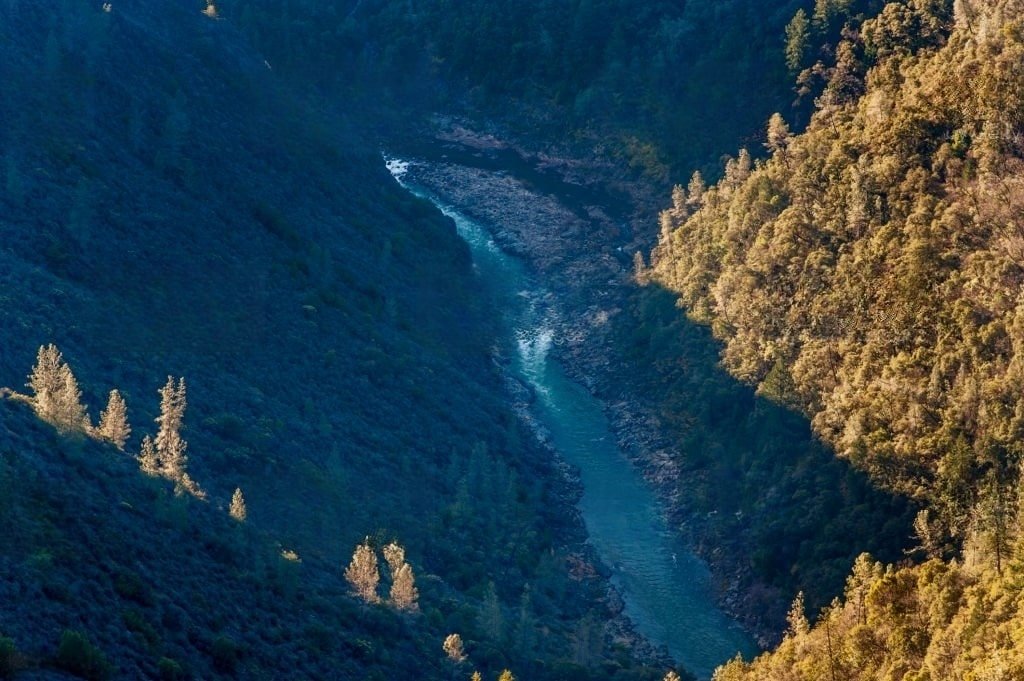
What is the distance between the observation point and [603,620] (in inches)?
3529

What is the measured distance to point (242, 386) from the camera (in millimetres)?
91812

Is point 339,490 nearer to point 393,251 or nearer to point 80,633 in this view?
point 80,633

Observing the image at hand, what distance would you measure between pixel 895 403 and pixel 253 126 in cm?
5992

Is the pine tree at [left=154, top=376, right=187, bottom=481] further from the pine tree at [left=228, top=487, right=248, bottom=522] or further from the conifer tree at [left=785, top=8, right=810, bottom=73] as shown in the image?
the conifer tree at [left=785, top=8, right=810, bottom=73]

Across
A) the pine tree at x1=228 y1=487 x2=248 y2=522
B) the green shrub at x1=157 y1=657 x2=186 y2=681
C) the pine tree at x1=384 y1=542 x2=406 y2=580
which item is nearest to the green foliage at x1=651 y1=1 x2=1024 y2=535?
the pine tree at x1=384 y1=542 x2=406 y2=580

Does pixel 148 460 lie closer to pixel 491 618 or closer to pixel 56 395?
pixel 56 395

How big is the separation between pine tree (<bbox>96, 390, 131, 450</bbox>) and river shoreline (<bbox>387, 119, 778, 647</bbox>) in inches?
1511

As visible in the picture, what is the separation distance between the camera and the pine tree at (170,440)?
78.3 m

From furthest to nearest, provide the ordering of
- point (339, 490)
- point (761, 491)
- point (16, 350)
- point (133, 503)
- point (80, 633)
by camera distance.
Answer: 1. point (761, 491)
2. point (339, 490)
3. point (16, 350)
4. point (133, 503)
5. point (80, 633)

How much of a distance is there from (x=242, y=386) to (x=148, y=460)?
15.1 meters

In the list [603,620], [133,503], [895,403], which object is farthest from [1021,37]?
[133,503]

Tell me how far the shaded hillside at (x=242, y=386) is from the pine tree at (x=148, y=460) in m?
0.63

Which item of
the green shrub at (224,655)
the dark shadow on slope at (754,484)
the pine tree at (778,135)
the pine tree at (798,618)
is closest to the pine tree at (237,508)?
the green shrub at (224,655)

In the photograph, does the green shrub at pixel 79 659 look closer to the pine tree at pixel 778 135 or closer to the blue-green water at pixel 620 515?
the blue-green water at pixel 620 515
